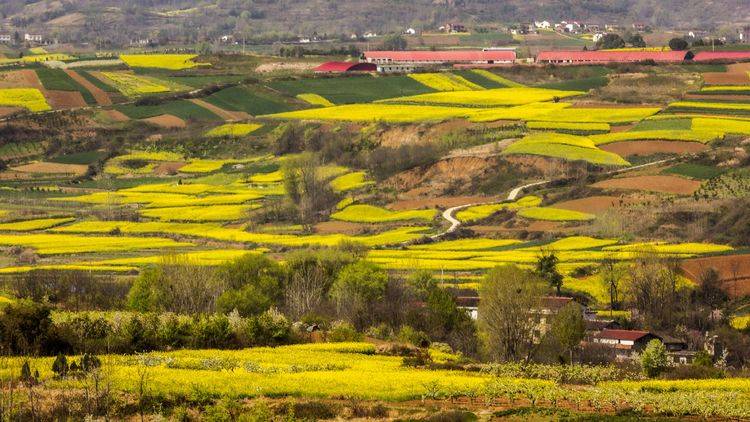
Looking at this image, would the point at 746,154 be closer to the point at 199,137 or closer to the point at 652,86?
the point at 652,86

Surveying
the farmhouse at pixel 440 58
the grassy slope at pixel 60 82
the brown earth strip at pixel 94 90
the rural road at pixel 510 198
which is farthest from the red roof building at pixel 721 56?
the grassy slope at pixel 60 82

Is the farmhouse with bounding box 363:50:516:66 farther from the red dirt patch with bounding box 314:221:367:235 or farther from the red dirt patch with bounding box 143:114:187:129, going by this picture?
the red dirt patch with bounding box 314:221:367:235

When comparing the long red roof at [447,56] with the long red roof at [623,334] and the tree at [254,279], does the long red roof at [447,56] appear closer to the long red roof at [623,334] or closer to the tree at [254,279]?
the tree at [254,279]

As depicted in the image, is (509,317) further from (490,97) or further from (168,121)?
(490,97)

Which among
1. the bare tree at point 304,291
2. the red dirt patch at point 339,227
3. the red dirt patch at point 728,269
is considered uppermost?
the bare tree at point 304,291

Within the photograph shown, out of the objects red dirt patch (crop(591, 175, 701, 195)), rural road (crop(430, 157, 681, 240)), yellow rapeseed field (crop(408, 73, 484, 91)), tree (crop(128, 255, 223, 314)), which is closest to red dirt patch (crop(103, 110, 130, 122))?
yellow rapeseed field (crop(408, 73, 484, 91))
